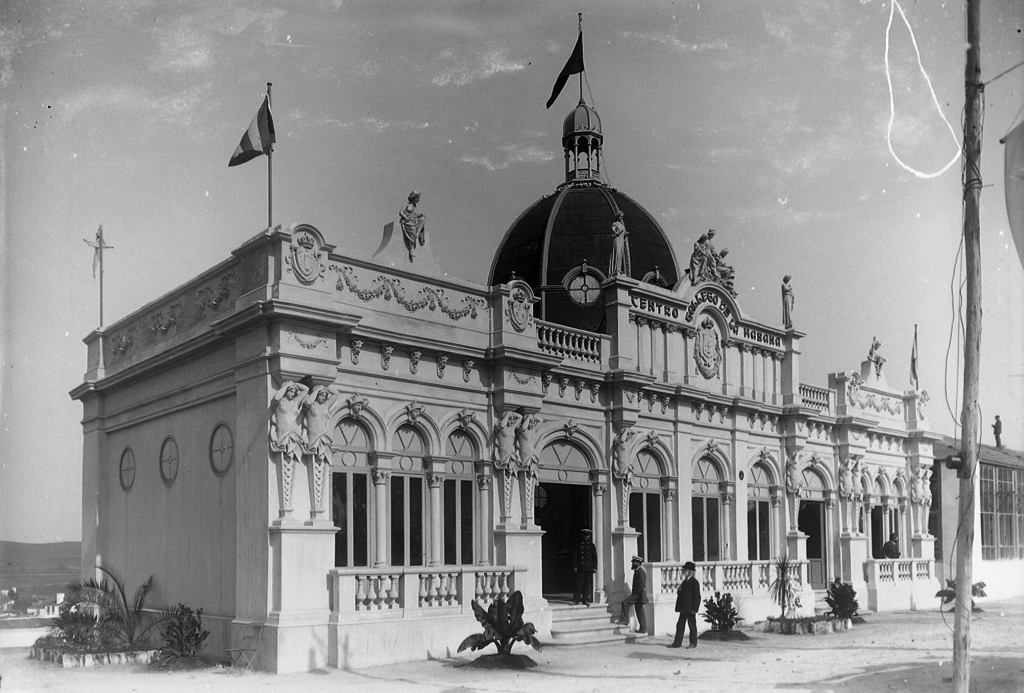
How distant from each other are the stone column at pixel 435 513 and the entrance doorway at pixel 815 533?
14989mm

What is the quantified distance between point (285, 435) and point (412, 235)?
5.24 m

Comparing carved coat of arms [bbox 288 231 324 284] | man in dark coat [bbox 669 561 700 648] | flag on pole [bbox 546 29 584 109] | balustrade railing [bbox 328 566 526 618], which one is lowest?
man in dark coat [bbox 669 561 700 648]

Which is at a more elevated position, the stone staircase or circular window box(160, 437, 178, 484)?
circular window box(160, 437, 178, 484)

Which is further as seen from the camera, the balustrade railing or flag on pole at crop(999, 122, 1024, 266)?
the balustrade railing

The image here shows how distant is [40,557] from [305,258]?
23.4ft

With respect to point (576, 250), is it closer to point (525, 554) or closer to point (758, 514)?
point (758, 514)

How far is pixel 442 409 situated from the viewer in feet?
70.3

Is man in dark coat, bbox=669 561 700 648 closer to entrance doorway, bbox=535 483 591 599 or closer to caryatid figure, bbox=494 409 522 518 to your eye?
caryatid figure, bbox=494 409 522 518

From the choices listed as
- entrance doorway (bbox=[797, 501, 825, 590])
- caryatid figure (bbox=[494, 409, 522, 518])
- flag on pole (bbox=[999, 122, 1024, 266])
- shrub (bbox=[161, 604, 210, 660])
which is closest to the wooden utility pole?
flag on pole (bbox=[999, 122, 1024, 266])

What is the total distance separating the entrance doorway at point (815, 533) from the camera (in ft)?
106

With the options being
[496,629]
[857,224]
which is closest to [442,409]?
[496,629]

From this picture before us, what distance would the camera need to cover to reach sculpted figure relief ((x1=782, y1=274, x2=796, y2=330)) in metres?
31.2

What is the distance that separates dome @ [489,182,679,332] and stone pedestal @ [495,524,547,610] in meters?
9.30

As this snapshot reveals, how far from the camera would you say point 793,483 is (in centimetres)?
3058
